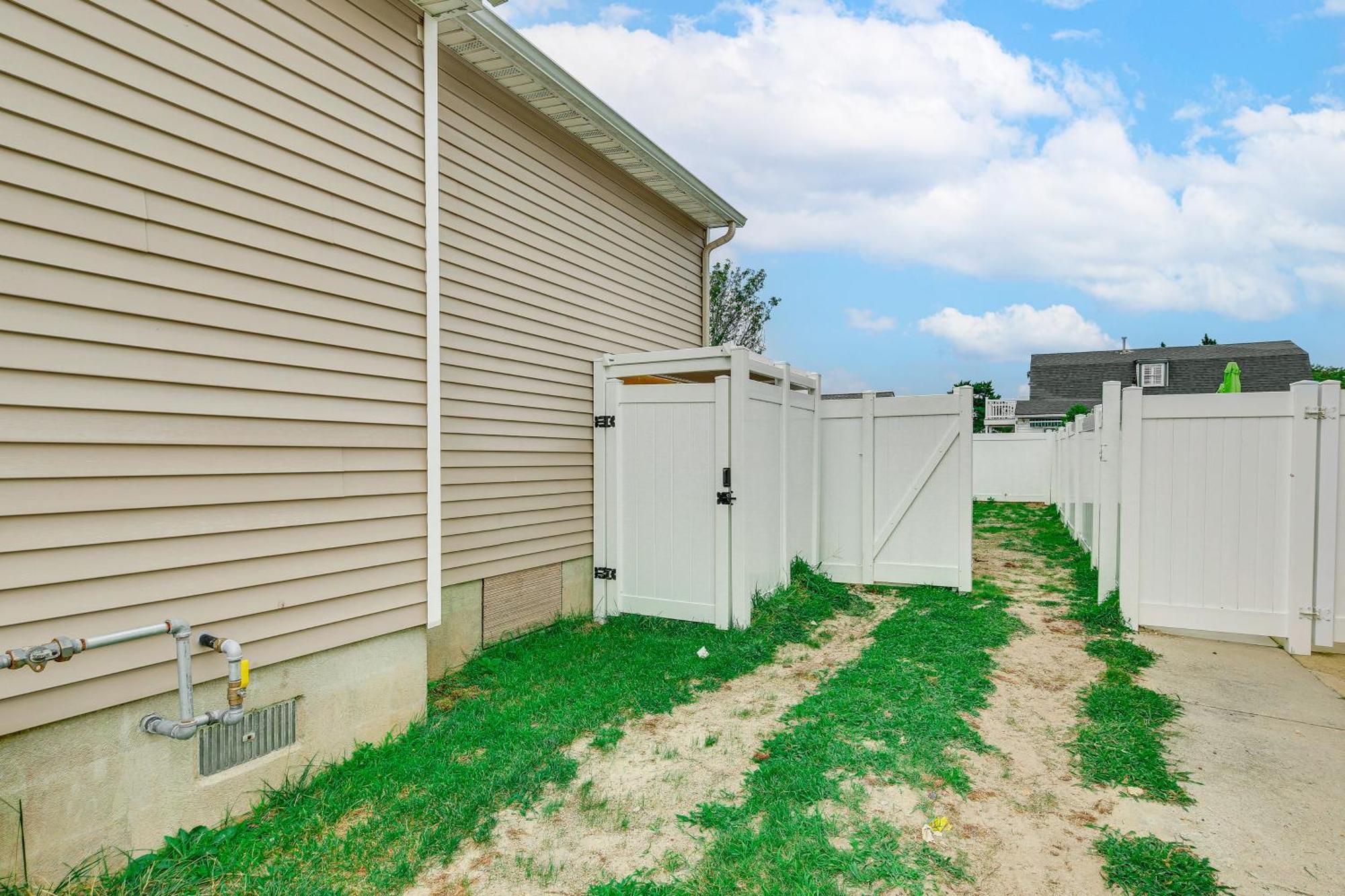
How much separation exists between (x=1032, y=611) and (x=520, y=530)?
14.7ft

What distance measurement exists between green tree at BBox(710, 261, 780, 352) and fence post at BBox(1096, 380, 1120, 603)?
12600 mm

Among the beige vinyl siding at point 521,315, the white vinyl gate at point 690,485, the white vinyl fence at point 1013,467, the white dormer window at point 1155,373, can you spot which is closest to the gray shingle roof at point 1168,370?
the white dormer window at point 1155,373

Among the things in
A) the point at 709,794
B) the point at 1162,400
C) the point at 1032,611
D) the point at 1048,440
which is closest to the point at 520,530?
the point at 709,794

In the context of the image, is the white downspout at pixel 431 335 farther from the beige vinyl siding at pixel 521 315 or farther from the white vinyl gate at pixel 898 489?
the white vinyl gate at pixel 898 489

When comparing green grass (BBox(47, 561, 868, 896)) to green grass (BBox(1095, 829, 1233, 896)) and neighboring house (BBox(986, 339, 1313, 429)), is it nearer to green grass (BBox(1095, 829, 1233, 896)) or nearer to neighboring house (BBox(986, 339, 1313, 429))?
green grass (BBox(1095, 829, 1233, 896))

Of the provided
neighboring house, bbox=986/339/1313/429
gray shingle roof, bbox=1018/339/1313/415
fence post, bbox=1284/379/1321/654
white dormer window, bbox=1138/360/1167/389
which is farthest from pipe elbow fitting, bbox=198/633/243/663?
white dormer window, bbox=1138/360/1167/389

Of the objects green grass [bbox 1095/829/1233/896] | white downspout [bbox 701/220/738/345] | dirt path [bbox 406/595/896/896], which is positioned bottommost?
dirt path [bbox 406/595/896/896]

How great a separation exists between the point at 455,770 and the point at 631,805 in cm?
84

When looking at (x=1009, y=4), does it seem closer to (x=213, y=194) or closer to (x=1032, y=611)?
(x=1032, y=611)

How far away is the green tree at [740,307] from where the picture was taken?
17906mm

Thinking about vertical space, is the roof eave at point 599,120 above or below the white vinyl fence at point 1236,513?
above

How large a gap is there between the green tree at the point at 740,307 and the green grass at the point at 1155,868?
16054 millimetres

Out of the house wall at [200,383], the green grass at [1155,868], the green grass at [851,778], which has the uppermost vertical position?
the house wall at [200,383]

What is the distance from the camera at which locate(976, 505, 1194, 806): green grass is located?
2.76m
